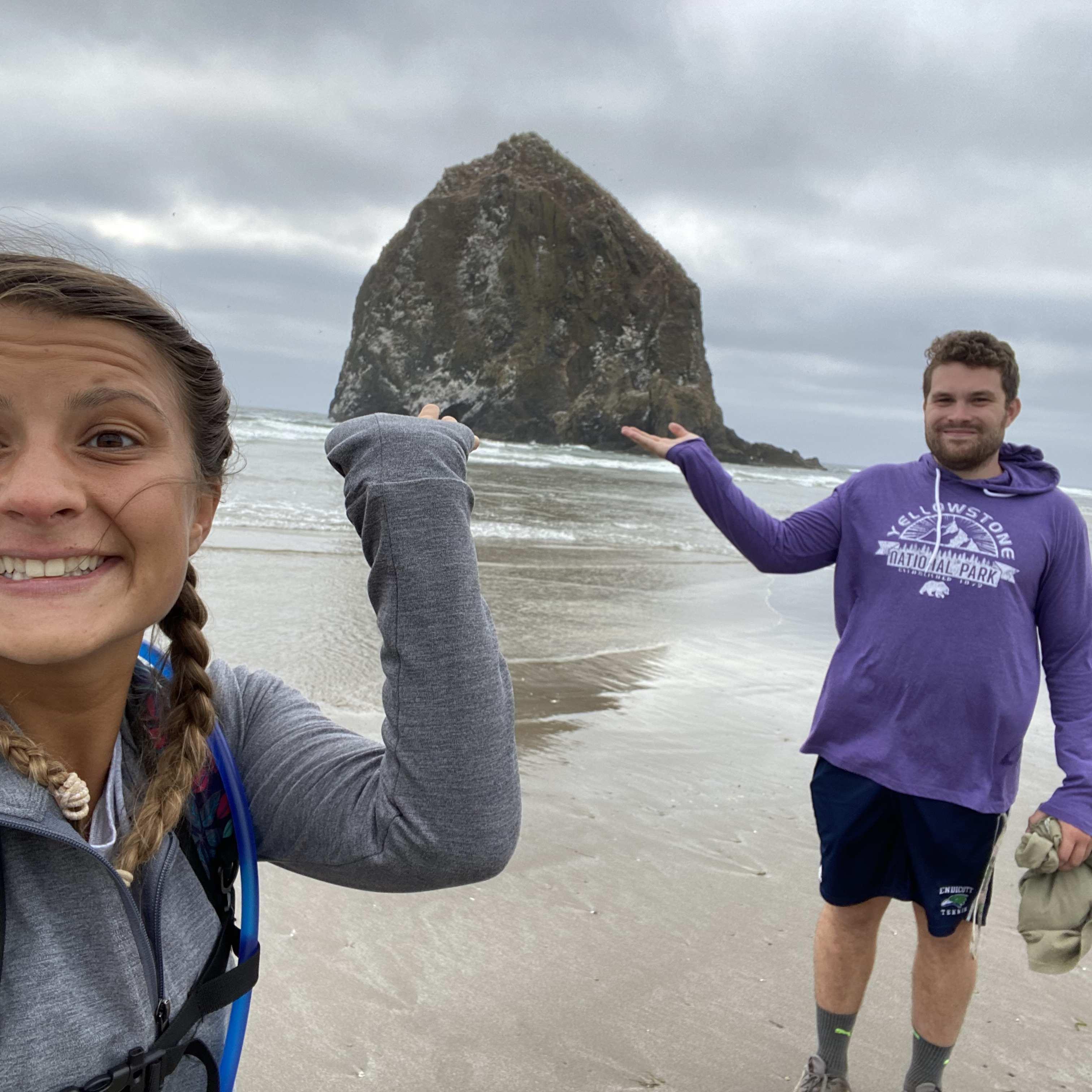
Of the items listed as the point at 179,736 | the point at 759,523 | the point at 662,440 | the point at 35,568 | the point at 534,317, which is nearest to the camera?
the point at 35,568

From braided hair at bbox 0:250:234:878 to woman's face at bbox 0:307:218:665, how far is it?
25 millimetres

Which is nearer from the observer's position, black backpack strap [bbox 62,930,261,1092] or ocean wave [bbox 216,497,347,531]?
black backpack strap [bbox 62,930,261,1092]

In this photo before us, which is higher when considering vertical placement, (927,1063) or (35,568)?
(35,568)

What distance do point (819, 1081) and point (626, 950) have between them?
0.81 metres

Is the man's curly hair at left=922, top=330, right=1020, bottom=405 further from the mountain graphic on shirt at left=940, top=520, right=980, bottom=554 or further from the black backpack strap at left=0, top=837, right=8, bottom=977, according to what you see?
the black backpack strap at left=0, top=837, right=8, bottom=977

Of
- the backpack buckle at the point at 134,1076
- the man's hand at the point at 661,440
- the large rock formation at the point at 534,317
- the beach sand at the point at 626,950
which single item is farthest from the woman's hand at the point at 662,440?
the large rock formation at the point at 534,317

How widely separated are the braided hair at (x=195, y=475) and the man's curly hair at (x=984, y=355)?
Result: 2.45 meters

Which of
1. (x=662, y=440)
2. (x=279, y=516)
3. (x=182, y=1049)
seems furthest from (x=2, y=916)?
(x=279, y=516)

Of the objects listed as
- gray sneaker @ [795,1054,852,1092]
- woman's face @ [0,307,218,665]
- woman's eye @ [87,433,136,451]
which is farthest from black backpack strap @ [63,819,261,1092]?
gray sneaker @ [795,1054,852,1092]

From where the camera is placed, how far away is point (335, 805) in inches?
52.4

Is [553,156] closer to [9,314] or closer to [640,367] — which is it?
[640,367]

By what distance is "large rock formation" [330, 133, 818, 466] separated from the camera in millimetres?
68312

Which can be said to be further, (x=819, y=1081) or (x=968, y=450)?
(x=968, y=450)

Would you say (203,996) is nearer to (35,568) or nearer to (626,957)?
(35,568)
